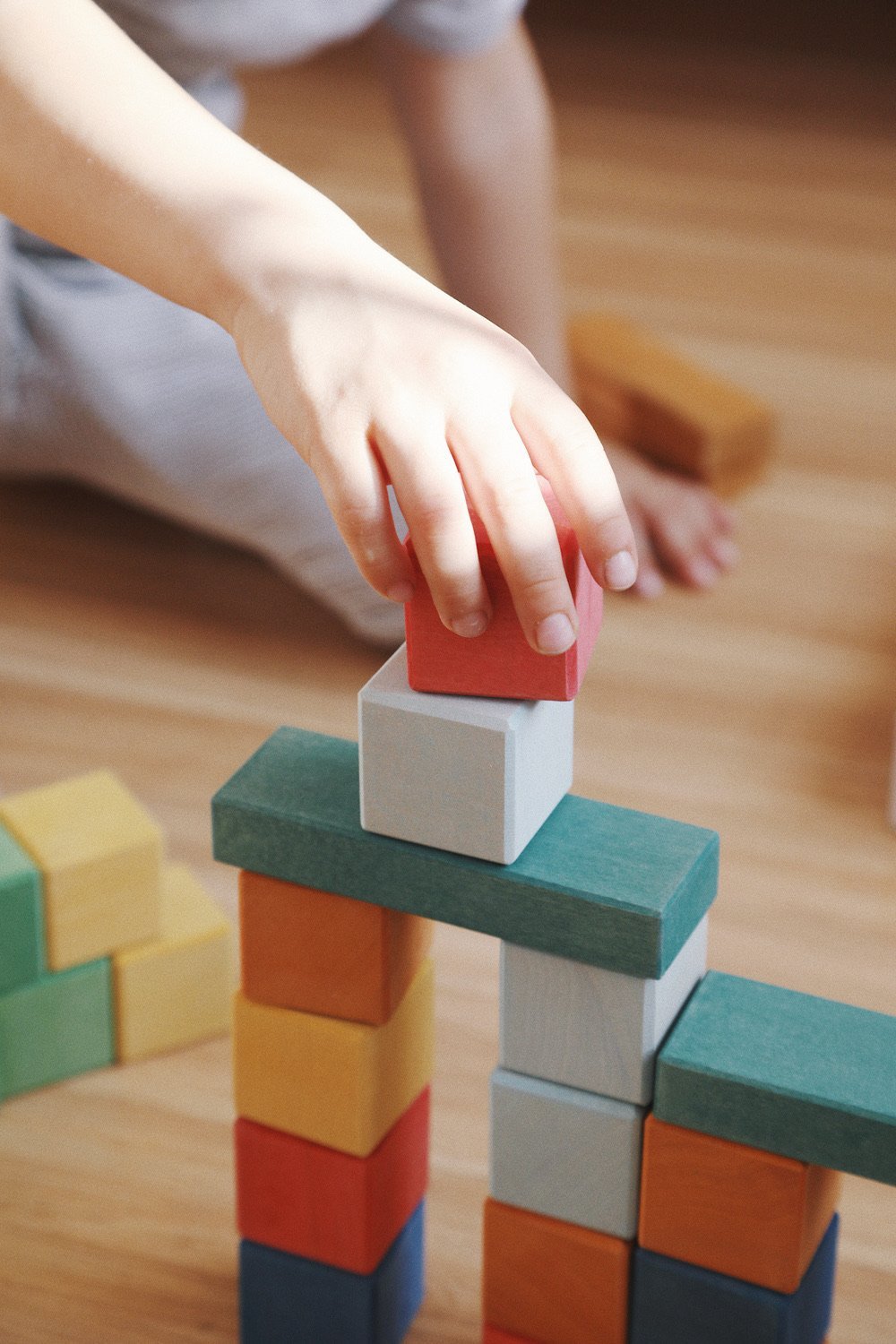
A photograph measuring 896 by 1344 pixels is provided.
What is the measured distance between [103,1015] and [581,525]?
517 mm

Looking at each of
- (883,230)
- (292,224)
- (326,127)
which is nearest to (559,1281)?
(292,224)


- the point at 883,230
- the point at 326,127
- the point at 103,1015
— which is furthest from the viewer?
the point at 326,127

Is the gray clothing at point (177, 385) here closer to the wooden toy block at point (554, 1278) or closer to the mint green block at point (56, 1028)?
the mint green block at point (56, 1028)

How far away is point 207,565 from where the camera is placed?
1.45m

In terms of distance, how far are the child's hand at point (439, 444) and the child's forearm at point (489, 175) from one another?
887mm

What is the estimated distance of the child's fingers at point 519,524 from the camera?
0.56m

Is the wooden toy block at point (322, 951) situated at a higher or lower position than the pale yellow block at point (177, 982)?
higher

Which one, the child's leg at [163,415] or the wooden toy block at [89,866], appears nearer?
the wooden toy block at [89,866]

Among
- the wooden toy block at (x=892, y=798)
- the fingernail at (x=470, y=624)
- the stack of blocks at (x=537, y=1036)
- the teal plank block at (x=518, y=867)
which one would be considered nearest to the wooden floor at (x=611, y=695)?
the wooden toy block at (x=892, y=798)

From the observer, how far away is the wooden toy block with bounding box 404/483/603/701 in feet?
1.97

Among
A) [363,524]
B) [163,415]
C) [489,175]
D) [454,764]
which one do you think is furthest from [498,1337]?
[489,175]

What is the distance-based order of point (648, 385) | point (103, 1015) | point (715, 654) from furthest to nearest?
point (648, 385), point (715, 654), point (103, 1015)

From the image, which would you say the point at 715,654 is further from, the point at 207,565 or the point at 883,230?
the point at 883,230

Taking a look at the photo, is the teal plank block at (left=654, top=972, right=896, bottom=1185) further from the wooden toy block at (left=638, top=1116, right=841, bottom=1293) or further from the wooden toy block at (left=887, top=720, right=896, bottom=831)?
the wooden toy block at (left=887, top=720, right=896, bottom=831)
